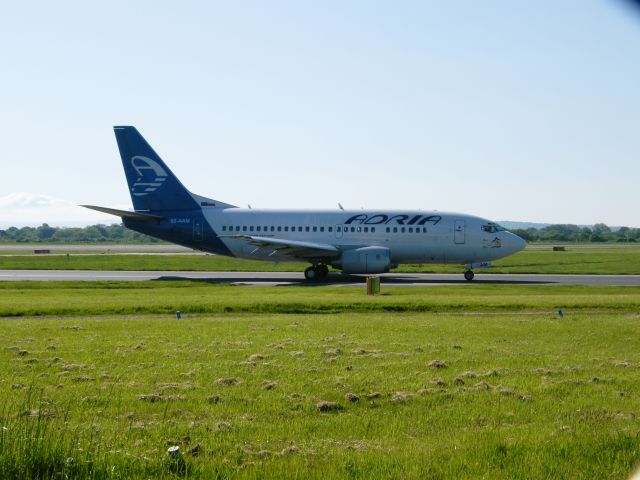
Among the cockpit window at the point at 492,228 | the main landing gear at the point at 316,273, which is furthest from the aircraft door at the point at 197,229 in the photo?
the cockpit window at the point at 492,228

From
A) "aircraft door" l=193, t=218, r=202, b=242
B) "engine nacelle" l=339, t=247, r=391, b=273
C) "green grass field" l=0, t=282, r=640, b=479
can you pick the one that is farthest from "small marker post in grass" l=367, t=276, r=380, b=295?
"aircraft door" l=193, t=218, r=202, b=242

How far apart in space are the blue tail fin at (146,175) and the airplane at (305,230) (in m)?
0.06

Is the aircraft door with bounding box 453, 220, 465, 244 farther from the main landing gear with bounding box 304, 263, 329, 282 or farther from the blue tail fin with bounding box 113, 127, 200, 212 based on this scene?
the blue tail fin with bounding box 113, 127, 200, 212

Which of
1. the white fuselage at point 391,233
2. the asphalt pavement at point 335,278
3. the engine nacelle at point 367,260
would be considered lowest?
the asphalt pavement at point 335,278

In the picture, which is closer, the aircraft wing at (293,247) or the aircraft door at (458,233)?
the aircraft wing at (293,247)

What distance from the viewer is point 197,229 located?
43406 mm

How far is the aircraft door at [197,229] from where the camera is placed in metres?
43.4

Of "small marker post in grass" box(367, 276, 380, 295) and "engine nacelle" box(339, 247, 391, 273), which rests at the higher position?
"engine nacelle" box(339, 247, 391, 273)

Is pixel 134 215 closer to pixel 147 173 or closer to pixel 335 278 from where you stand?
pixel 147 173

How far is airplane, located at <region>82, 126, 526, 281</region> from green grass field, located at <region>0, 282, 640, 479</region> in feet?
72.5

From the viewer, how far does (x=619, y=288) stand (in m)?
34.2

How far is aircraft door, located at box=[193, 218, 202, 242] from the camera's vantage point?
142 feet

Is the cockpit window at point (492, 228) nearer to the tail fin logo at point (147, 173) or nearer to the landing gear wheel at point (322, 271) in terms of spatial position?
the landing gear wheel at point (322, 271)

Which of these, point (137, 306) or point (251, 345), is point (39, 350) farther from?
point (137, 306)
